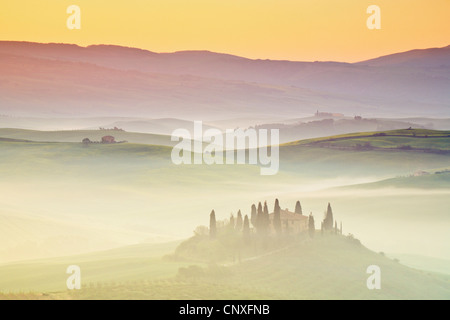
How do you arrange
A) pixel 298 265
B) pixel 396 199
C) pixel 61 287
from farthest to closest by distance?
pixel 396 199, pixel 298 265, pixel 61 287

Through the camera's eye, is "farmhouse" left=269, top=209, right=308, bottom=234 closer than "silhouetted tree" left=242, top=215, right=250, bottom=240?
No

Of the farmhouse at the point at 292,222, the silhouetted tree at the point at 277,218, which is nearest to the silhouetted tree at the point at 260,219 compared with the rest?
the farmhouse at the point at 292,222

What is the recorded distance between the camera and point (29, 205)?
88.5m

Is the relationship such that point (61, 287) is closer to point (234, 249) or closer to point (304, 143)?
point (234, 249)

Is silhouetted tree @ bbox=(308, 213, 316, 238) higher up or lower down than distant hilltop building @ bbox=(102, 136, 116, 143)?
lower down

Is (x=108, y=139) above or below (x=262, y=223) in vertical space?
above

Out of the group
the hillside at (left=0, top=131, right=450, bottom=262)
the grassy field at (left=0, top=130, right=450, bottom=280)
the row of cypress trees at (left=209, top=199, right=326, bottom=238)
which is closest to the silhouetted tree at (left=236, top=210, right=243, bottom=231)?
the row of cypress trees at (left=209, top=199, right=326, bottom=238)

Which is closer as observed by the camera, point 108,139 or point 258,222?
point 258,222

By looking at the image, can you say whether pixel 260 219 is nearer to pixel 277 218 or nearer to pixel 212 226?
pixel 277 218

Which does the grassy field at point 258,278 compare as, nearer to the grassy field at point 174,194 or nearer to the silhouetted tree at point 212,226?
the silhouetted tree at point 212,226

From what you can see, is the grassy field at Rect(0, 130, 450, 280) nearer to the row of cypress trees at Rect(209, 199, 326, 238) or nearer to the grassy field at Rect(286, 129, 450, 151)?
the grassy field at Rect(286, 129, 450, 151)

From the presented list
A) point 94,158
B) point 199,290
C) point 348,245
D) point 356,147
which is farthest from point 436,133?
point 199,290

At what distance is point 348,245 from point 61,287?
19217mm

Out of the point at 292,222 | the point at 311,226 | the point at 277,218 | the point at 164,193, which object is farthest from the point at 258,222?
the point at 164,193
